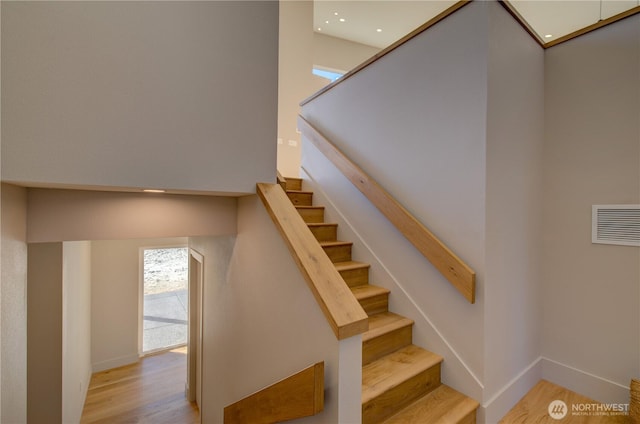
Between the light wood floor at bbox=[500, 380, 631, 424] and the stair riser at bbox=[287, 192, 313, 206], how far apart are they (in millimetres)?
2549

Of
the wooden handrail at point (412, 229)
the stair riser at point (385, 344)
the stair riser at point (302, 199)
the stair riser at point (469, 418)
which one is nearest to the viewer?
the stair riser at point (469, 418)

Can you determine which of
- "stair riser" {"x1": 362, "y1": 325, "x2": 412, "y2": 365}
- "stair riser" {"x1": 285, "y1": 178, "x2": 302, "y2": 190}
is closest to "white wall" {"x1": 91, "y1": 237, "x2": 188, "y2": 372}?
"stair riser" {"x1": 285, "y1": 178, "x2": 302, "y2": 190}

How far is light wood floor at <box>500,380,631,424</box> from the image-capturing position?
6.87 ft

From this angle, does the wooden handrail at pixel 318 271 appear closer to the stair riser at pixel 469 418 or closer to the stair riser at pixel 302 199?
the stair riser at pixel 469 418

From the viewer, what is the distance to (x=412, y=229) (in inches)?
90.0

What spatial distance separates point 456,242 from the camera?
7.01ft

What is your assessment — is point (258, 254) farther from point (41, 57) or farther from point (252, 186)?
point (41, 57)

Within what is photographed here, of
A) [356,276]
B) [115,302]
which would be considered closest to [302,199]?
[356,276]

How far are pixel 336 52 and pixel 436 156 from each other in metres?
5.22

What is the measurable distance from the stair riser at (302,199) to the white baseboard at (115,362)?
4.32 meters

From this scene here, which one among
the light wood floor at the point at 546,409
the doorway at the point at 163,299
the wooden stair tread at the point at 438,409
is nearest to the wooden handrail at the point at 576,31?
the wooden stair tread at the point at 438,409

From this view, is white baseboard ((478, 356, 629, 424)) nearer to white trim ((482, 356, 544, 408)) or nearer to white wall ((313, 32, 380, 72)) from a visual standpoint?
white trim ((482, 356, 544, 408))

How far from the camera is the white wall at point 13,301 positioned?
48.2 inches

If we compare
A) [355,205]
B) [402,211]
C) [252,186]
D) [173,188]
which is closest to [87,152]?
[173,188]
